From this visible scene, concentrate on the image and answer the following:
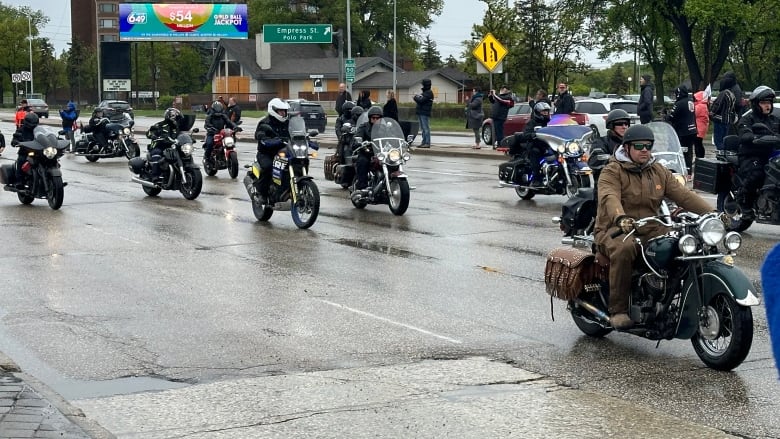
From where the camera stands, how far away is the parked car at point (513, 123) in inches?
1433

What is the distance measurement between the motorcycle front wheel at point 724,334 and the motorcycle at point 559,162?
1027 cm

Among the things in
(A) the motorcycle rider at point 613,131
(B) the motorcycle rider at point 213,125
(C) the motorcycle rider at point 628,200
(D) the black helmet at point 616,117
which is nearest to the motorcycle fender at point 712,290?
(C) the motorcycle rider at point 628,200

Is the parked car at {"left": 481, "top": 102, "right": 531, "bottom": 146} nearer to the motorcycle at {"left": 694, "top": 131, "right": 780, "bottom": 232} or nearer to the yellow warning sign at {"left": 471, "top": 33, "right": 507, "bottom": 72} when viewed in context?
the yellow warning sign at {"left": 471, "top": 33, "right": 507, "bottom": 72}

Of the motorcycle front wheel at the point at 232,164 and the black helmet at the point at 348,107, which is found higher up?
the black helmet at the point at 348,107

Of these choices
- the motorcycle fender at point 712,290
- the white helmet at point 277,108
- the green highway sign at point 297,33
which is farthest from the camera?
the green highway sign at point 297,33

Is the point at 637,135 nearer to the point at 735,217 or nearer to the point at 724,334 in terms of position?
the point at 724,334

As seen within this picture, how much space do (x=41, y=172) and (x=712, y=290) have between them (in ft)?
45.2

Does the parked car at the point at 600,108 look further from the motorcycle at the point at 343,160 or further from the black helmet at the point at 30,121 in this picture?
the black helmet at the point at 30,121

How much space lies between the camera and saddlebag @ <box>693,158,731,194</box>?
14836mm

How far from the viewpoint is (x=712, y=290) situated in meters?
7.63

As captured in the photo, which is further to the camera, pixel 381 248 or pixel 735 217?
pixel 735 217

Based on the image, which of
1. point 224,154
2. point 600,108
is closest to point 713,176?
point 224,154

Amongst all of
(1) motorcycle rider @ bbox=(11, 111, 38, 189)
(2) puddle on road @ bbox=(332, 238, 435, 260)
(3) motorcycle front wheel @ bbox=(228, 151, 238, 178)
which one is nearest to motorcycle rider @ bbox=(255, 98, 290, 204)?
(2) puddle on road @ bbox=(332, 238, 435, 260)

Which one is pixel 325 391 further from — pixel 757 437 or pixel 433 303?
pixel 433 303
